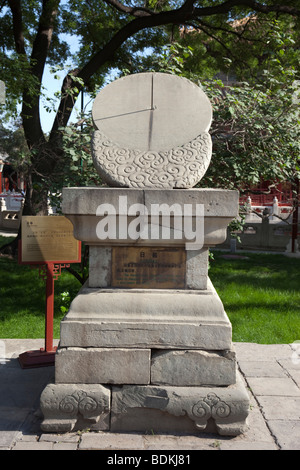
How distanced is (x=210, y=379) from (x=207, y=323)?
1.15 feet

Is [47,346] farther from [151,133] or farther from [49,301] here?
[151,133]

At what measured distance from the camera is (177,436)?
8.92 feet

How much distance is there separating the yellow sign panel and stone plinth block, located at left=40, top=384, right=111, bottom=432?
4.46 feet

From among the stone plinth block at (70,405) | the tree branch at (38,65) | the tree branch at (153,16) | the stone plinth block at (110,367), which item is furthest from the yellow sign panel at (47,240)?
the tree branch at (38,65)

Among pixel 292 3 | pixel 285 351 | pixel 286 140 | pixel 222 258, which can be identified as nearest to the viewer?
pixel 285 351

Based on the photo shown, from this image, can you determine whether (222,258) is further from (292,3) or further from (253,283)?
(292,3)

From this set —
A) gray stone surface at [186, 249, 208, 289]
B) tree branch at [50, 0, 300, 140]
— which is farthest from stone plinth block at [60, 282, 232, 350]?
tree branch at [50, 0, 300, 140]

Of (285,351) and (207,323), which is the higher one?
(207,323)

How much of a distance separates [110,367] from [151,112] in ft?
5.98

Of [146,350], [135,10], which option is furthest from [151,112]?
[135,10]

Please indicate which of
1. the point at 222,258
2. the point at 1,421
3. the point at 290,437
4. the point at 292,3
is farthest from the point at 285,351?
the point at 292,3

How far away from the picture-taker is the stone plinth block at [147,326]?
277 cm

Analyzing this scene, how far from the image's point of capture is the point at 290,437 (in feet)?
8.86

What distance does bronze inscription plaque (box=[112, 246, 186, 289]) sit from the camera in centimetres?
292
